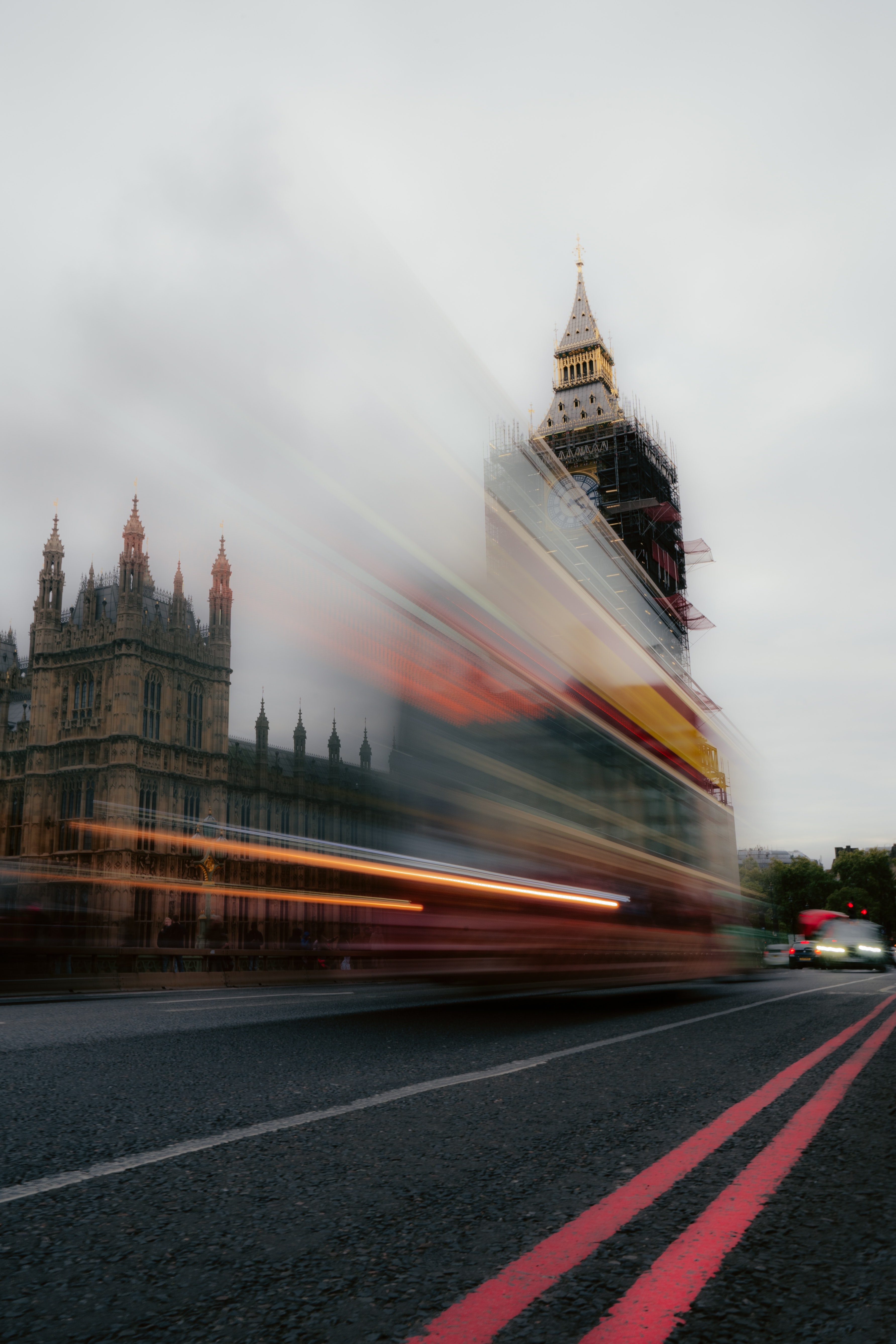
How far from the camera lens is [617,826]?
962 centimetres

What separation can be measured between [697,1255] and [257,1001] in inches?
411

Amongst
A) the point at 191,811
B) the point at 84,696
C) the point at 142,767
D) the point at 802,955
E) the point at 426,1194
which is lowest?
the point at 802,955

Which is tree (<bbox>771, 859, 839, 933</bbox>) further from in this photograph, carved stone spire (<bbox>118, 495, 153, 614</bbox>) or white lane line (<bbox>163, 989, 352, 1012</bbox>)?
white lane line (<bbox>163, 989, 352, 1012</bbox>)

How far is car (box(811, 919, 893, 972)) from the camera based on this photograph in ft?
93.1

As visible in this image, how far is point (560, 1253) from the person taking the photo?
2.38m

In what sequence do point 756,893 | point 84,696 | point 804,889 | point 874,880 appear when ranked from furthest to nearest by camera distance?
point 874,880, point 804,889, point 84,696, point 756,893

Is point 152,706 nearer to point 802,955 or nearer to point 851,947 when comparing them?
point 802,955

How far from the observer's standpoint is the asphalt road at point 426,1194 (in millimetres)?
2023

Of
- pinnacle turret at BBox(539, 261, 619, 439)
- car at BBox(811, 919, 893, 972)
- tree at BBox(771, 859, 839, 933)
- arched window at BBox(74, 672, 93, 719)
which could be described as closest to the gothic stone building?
arched window at BBox(74, 672, 93, 719)

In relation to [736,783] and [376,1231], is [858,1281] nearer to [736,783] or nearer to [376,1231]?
[376,1231]

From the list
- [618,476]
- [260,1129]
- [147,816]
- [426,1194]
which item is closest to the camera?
[426,1194]

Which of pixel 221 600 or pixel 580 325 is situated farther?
pixel 580 325

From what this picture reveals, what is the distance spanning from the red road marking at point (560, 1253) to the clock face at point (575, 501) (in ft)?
159

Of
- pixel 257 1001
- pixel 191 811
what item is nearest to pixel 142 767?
pixel 191 811
